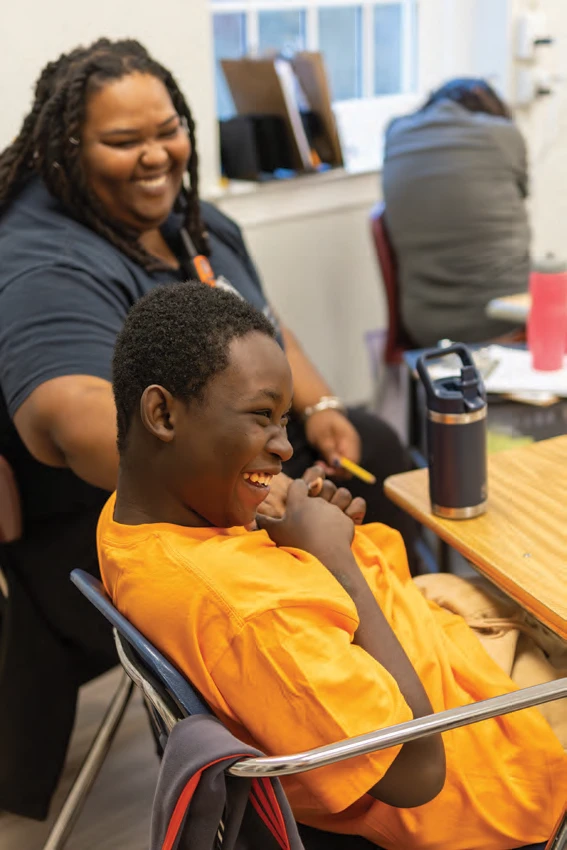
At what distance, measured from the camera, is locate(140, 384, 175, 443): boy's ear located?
3.23 ft

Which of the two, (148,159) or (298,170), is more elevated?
(148,159)

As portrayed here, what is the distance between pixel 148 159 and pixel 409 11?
232 cm

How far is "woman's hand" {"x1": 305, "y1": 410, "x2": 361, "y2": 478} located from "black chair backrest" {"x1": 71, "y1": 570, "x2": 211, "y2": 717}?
42.0 inches

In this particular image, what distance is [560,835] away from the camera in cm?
99

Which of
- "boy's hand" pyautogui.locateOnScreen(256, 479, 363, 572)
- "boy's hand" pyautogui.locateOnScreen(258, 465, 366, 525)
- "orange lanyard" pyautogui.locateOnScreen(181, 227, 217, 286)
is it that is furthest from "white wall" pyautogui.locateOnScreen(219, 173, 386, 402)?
"boy's hand" pyautogui.locateOnScreen(256, 479, 363, 572)

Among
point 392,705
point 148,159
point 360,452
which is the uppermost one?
point 148,159

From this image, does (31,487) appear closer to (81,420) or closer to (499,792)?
(81,420)

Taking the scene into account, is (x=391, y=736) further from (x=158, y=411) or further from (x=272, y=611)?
(x=158, y=411)

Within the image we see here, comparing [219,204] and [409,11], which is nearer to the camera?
[219,204]

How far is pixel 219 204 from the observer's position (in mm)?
3090

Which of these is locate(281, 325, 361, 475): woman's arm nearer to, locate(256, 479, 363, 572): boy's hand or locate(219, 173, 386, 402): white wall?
locate(256, 479, 363, 572): boy's hand

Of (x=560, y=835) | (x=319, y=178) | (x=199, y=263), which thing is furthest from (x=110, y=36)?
(x=560, y=835)

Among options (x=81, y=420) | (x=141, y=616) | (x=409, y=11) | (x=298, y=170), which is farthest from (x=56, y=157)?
(x=409, y=11)

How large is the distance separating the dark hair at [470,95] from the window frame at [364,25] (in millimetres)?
586
